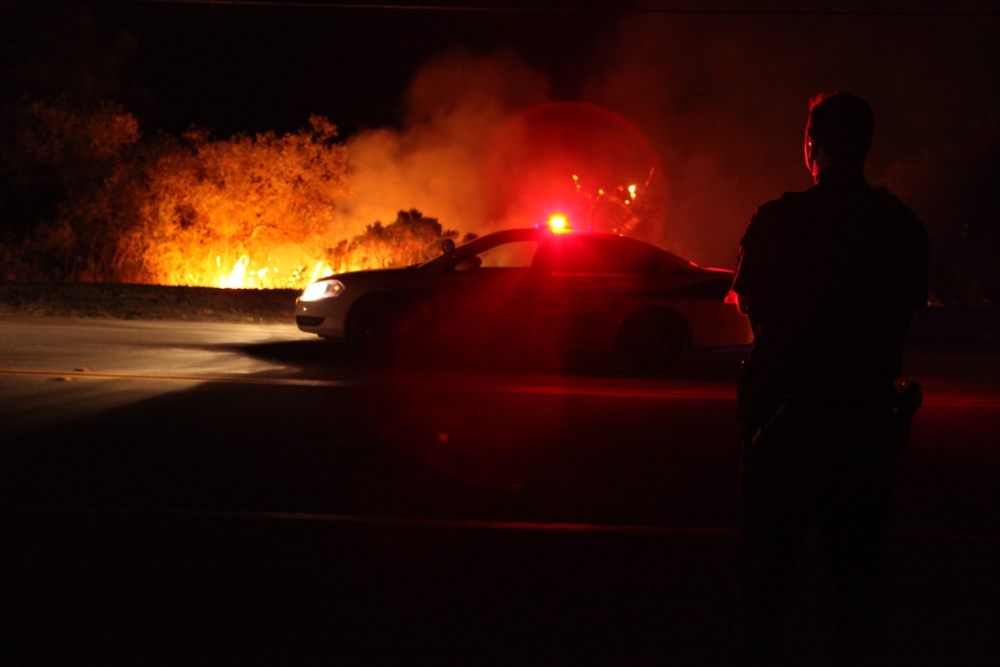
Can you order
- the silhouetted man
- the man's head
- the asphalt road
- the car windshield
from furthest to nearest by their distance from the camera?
the car windshield
the asphalt road
the man's head
the silhouetted man

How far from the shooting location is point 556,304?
13.2 m

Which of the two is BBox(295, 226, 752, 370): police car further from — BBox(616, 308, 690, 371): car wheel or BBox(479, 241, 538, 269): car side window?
BBox(479, 241, 538, 269): car side window

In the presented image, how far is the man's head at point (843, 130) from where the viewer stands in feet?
11.0

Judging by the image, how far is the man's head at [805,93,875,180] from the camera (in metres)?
3.34

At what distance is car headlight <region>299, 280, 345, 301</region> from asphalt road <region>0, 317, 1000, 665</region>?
220 centimetres

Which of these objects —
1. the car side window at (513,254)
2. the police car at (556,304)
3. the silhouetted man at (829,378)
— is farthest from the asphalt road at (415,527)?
the car side window at (513,254)

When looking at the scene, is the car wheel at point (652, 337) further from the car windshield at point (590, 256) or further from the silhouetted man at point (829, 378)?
the silhouetted man at point (829, 378)

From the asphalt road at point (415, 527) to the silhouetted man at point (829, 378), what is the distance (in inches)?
45.3

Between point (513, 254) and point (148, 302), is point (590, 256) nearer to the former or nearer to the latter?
point (148, 302)

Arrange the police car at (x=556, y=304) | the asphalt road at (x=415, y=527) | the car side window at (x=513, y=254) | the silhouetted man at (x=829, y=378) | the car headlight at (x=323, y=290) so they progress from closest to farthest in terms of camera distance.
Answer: the silhouetted man at (x=829, y=378)
the asphalt road at (x=415, y=527)
the police car at (x=556, y=304)
the car headlight at (x=323, y=290)
the car side window at (x=513, y=254)

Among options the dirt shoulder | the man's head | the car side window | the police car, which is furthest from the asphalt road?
the car side window

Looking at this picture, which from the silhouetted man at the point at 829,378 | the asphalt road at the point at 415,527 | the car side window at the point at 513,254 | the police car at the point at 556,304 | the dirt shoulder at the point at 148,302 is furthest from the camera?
the car side window at the point at 513,254

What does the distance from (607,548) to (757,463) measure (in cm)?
264

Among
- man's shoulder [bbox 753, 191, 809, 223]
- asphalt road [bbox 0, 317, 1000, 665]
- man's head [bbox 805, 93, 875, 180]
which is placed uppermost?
man's head [bbox 805, 93, 875, 180]
